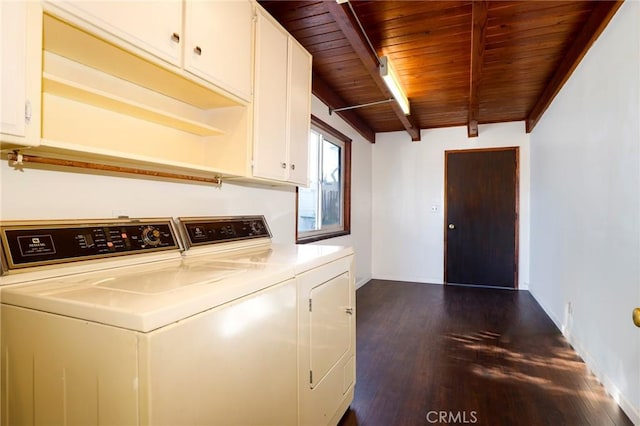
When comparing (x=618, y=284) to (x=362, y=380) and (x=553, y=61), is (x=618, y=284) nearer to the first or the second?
(x=362, y=380)

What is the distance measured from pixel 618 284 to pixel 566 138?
158 cm

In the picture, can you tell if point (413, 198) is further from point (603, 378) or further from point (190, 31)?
point (190, 31)

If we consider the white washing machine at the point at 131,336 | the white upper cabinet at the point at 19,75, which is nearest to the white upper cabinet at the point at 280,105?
the white washing machine at the point at 131,336

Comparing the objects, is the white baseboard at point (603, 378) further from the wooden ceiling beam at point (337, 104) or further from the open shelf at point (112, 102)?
the wooden ceiling beam at point (337, 104)

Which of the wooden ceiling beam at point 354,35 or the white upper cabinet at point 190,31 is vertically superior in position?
the wooden ceiling beam at point 354,35

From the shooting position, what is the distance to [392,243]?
539 cm

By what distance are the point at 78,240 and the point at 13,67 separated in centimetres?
56

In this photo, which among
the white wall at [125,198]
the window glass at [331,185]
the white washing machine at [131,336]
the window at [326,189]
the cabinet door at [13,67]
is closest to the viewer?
the white washing machine at [131,336]

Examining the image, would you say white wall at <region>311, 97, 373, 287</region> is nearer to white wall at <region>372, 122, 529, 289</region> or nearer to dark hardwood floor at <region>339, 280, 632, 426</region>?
white wall at <region>372, 122, 529, 289</region>

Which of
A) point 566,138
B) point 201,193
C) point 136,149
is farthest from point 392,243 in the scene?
point 136,149

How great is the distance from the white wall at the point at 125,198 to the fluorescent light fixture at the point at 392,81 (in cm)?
120

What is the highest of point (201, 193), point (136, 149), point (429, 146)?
point (429, 146)

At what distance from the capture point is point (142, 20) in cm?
121

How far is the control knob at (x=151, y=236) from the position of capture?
141 centimetres
